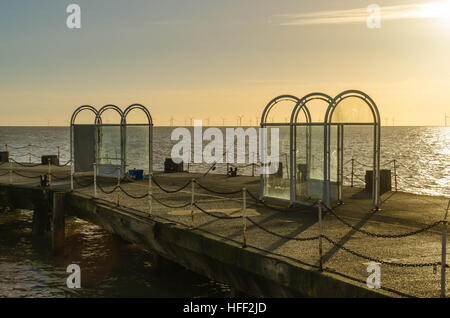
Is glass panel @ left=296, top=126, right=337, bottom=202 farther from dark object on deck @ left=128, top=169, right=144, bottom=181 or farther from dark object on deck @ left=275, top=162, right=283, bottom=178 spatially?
dark object on deck @ left=128, top=169, right=144, bottom=181

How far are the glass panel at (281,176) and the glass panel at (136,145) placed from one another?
9158 mm

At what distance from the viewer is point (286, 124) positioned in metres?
18.2

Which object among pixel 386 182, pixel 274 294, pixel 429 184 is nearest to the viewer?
pixel 274 294

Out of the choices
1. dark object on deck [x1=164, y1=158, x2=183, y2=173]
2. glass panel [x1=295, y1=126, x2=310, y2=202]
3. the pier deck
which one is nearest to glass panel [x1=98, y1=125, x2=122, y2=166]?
the pier deck

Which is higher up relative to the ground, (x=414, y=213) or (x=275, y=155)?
(x=275, y=155)

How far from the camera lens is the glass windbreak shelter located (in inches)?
685

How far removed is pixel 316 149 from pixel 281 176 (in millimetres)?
1715

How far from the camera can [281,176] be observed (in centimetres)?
1858

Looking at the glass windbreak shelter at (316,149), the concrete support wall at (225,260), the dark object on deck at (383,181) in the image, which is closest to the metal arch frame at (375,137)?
the glass windbreak shelter at (316,149)

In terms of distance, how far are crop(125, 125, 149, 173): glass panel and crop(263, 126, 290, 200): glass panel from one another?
9.16m

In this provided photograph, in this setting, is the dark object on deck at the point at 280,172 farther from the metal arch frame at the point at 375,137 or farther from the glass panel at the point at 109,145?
the glass panel at the point at 109,145
